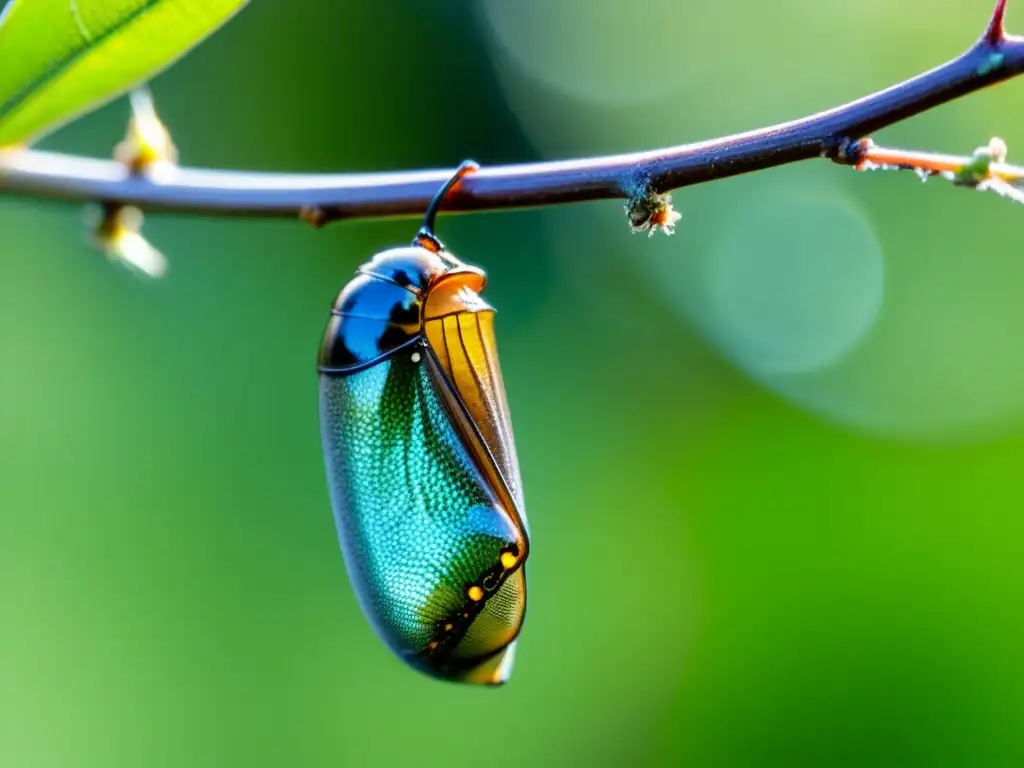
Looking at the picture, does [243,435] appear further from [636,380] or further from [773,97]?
[773,97]

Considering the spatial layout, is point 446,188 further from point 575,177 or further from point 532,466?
point 532,466

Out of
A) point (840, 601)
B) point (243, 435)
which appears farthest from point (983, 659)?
point (243, 435)

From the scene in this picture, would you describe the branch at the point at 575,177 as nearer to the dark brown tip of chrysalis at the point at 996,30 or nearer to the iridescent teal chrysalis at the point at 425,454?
the dark brown tip of chrysalis at the point at 996,30

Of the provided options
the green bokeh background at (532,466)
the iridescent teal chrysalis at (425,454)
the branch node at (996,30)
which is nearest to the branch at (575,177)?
the branch node at (996,30)

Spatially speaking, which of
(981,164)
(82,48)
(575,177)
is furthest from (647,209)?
(82,48)

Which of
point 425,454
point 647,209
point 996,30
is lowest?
point 425,454

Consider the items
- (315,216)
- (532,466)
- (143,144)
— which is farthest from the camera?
(532,466)
